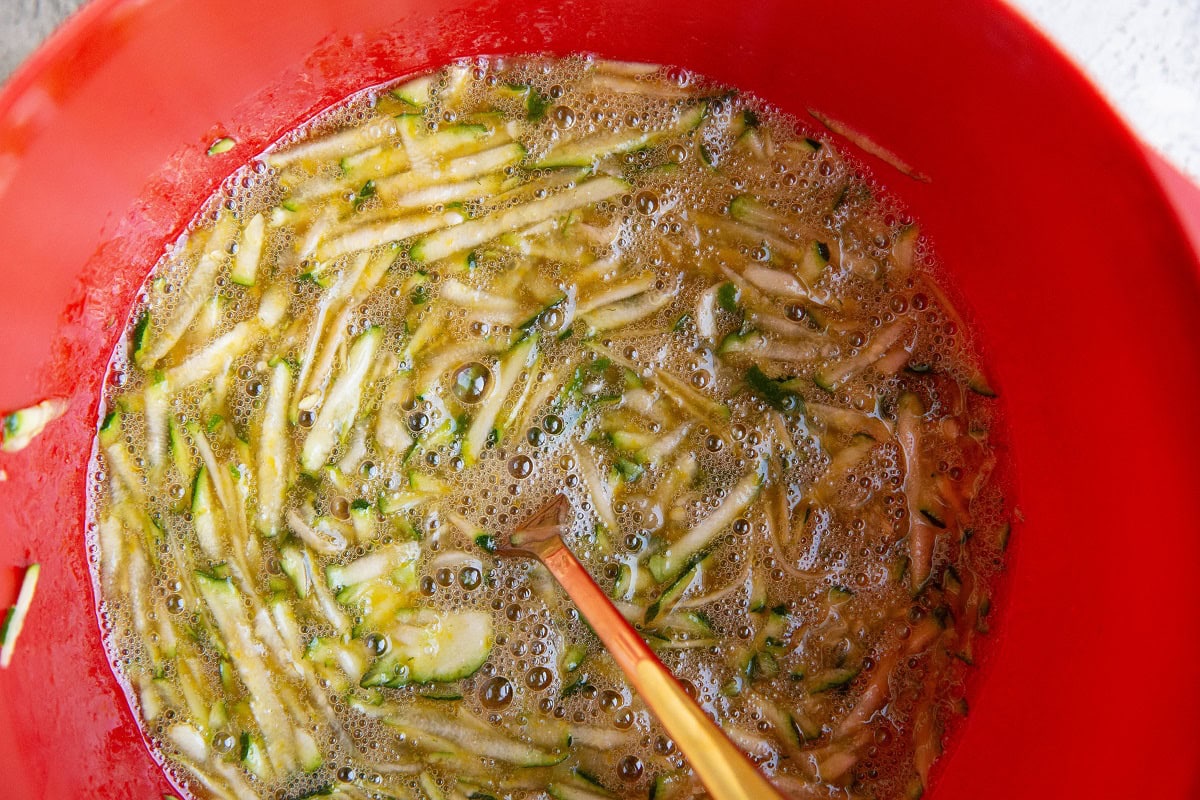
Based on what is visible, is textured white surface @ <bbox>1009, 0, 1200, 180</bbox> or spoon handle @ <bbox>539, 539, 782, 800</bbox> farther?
textured white surface @ <bbox>1009, 0, 1200, 180</bbox>

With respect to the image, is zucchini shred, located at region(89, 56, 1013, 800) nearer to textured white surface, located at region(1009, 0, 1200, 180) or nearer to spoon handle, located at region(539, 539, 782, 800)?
spoon handle, located at region(539, 539, 782, 800)

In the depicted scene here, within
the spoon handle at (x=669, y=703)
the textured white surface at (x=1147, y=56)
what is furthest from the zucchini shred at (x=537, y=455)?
the textured white surface at (x=1147, y=56)

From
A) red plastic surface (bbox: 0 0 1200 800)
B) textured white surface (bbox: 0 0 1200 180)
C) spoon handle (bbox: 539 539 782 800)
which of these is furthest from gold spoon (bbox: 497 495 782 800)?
textured white surface (bbox: 0 0 1200 180)

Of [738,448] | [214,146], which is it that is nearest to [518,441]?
[738,448]

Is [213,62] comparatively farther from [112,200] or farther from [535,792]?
[535,792]

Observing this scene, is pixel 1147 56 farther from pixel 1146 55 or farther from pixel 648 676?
pixel 648 676

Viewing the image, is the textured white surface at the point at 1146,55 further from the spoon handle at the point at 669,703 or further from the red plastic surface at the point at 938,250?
the spoon handle at the point at 669,703

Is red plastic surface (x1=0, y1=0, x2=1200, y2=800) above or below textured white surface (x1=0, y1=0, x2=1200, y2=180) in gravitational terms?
below

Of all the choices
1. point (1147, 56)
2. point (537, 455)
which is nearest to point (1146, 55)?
point (1147, 56)
